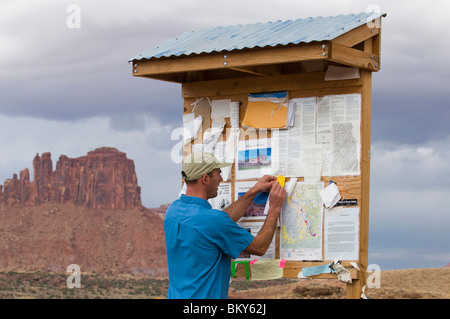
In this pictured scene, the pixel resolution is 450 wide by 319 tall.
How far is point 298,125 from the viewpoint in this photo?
227 inches

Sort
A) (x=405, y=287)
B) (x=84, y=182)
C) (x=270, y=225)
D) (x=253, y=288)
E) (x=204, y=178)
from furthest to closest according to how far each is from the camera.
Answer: (x=84, y=182) < (x=253, y=288) < (x=405, y=287) < (x=270, y=225) < (x=204, y=178)

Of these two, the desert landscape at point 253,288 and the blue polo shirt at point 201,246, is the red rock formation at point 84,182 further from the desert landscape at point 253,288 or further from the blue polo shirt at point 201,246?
the blue polo shirt at point 201,246

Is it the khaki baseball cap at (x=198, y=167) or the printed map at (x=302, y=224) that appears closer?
the khaki baseball cap at (x=198, y=167)

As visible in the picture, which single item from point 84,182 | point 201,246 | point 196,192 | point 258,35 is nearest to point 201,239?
point 201,246

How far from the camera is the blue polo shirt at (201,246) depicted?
4910 mm

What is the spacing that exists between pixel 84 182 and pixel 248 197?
76425 millimetres

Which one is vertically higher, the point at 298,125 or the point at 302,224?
the point at 298,125

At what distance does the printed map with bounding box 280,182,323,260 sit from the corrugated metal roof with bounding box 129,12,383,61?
1223 millimetres

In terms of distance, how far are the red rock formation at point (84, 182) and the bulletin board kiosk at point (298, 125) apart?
246 feet

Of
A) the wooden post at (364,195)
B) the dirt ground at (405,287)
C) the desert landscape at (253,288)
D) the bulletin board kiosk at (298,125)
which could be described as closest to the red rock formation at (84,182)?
the desert landscape at (253,288)

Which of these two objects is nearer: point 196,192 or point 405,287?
point 196,192

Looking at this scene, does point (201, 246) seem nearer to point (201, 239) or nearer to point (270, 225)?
point (201, 239)
